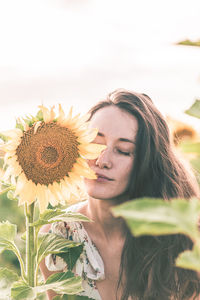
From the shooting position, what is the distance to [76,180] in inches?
50.2

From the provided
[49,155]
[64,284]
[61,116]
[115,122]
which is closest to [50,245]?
[64,284]

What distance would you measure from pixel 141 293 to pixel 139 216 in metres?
1.54

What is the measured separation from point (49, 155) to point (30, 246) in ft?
0.91

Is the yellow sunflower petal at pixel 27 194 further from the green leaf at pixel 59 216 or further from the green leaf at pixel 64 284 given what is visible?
the green leaf at pixel 64 284

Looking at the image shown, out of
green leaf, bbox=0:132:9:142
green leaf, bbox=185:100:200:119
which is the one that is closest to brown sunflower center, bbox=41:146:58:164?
green leaf, bbox=0:132:9:142

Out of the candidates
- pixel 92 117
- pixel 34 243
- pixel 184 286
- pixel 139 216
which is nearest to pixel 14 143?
pixel 34 243

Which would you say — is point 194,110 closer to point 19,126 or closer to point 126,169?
point 19,126

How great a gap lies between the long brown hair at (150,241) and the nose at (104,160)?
19 centimetres

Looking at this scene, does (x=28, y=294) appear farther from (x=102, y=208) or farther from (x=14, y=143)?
(x=102, y=208)

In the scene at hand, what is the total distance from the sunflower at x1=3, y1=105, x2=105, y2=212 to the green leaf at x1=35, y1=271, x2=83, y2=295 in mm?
202

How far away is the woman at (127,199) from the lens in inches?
61.9

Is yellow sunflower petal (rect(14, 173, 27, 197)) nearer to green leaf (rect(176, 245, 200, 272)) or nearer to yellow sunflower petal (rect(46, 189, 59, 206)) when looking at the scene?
yellow sunflower petal (rect(46, 189, 59, 206))

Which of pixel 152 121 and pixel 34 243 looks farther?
pixel 152 121

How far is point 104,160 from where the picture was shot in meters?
1.47
